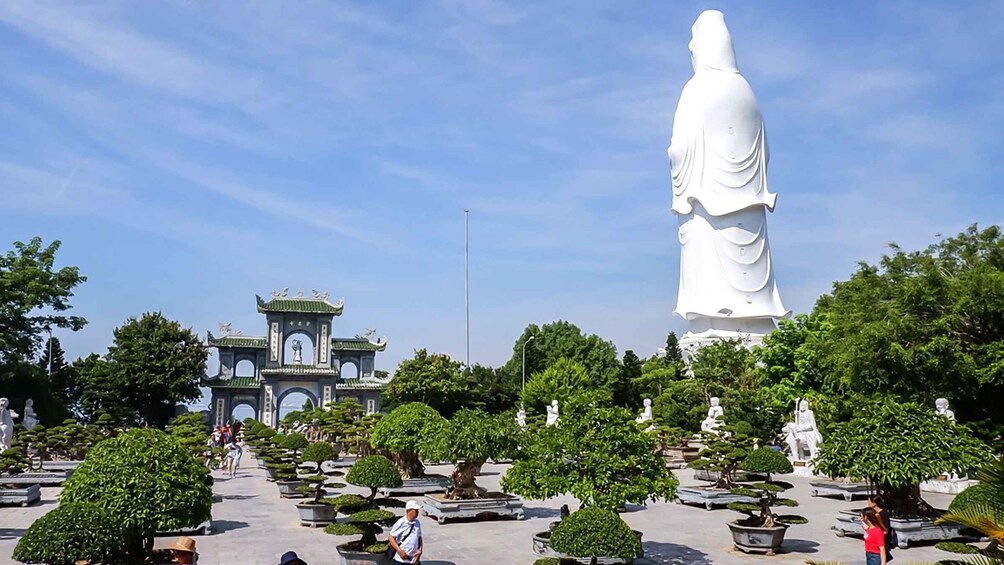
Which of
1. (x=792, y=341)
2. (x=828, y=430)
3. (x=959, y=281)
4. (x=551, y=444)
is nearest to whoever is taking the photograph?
(x=551, y=444)

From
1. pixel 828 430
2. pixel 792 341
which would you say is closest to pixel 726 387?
pixel 792 341

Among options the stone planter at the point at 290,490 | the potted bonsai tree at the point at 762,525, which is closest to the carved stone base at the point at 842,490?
the potted bonsai tree at the point at 762,525

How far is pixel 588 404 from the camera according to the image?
11297 millimetres

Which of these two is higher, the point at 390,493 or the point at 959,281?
the point at 959,281

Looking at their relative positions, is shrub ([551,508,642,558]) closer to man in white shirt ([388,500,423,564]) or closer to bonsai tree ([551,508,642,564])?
bonsai tree ([551,508,642,564])

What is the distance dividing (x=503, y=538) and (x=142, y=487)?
20.5 feet

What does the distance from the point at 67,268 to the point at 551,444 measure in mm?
27101

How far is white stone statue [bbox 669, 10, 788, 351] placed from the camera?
46.1 meters

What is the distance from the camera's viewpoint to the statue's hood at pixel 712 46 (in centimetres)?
4762

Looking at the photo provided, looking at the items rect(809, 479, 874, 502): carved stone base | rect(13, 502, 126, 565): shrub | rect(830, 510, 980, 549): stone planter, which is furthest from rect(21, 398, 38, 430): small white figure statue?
rect(830, 510, 980, 549): stone planter

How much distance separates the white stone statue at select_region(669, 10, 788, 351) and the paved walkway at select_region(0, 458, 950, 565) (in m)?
28.7

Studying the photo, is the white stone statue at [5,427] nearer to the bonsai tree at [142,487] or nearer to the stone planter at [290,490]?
the stone planter at [290,490]

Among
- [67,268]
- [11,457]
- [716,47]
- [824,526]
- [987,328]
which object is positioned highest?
[716,47]

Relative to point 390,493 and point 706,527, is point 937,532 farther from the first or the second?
point 390,493
